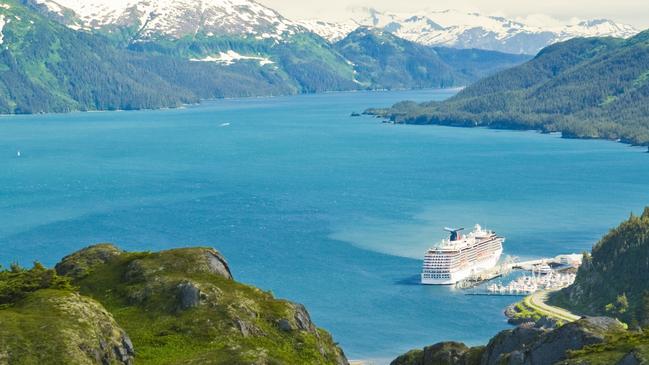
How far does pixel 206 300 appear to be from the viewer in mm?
59500

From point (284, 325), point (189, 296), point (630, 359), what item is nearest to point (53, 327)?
point (189, 296)

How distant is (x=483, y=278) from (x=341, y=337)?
37108 millimetres

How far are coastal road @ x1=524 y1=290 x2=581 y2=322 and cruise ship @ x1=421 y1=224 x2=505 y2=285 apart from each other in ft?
45.1

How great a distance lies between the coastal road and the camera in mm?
117562

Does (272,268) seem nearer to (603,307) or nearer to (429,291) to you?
(429,291)

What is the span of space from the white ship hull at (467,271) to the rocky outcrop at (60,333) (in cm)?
8815

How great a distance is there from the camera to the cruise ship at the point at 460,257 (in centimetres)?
14012

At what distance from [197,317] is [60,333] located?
10.7m

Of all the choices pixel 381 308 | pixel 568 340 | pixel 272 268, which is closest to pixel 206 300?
pixel 568 340

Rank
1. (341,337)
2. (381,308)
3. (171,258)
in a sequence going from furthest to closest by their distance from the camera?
(381,308) → (341,337) → (171,258)

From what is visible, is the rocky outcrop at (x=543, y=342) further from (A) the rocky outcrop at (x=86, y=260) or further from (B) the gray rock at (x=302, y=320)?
(A) the rocky outcrop at (x=86, y=260)

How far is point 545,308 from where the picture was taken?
122 meters

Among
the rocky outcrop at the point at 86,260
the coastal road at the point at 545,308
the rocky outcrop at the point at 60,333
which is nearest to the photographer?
the rocky outcrop at the point at 60,333

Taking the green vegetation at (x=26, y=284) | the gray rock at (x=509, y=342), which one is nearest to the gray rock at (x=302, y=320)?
the gray rock at (x=509, y=342)
